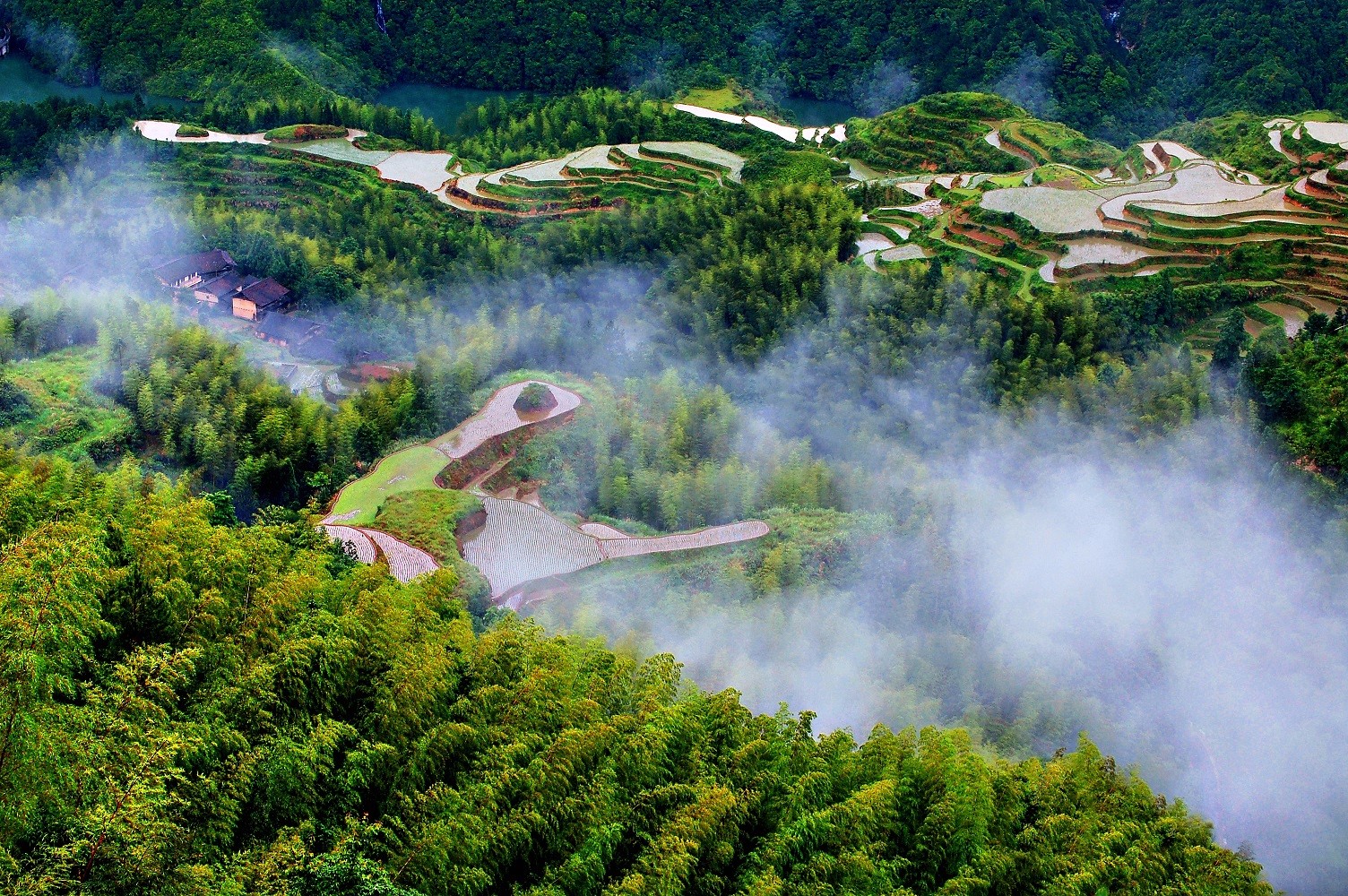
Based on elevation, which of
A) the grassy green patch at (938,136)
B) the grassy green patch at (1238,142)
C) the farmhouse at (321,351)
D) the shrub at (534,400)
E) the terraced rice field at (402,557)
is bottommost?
the farmhouse at (321,351)

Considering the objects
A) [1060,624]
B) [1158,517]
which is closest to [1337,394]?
[1158,517]

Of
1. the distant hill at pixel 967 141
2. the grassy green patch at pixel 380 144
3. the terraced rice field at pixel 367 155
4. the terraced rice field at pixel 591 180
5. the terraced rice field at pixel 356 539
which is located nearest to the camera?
the terraced rice field at pixel 356 539

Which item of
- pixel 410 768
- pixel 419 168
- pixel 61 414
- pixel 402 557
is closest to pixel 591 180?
pixel 419 168

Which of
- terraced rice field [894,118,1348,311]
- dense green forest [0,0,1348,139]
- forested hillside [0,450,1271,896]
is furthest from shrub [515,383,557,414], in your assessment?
dense green forest [0,0,1348,139]

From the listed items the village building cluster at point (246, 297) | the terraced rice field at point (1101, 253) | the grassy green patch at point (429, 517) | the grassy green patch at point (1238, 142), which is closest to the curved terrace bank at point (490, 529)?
the grassy green patch at point (429, 517)

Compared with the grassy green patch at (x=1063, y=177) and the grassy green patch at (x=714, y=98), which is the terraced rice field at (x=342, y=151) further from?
the grassy green patch at (x=1063, y=177)

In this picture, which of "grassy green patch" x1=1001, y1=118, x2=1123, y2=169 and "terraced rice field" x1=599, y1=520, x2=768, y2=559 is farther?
"grassy green patch" x1=1001, y1=118, x2=1123, y2=169

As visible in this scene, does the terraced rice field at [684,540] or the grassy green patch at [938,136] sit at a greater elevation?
the grassy green patch at [938,136]

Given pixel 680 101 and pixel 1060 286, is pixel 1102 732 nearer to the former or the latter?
pixel 1060 286

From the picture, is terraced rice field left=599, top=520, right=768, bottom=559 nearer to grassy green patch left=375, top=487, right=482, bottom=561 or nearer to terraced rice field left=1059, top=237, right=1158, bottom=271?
grassy green patch left=375, top=487, right=482, bottom=561
